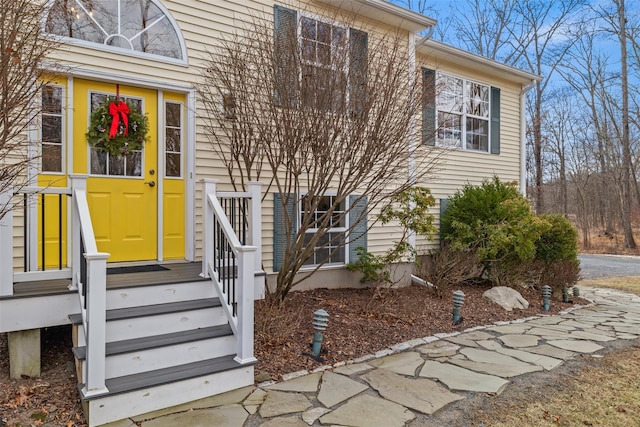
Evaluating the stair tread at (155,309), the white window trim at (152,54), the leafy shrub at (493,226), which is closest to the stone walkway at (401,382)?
the stair tread at (155,309)

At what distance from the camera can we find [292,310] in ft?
16.9

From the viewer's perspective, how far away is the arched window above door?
15.1 ft

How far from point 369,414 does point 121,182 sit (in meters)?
3.68

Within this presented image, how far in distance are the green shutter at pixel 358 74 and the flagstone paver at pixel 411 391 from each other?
2746 mm

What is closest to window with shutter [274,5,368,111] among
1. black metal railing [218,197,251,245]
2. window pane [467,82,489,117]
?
black metal railing [218,197,251,245]

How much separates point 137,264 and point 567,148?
76.8 ft

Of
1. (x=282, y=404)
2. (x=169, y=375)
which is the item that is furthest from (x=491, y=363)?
(x=169, y=375)

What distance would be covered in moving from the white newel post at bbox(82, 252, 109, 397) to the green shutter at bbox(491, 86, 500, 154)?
8536 millimetres

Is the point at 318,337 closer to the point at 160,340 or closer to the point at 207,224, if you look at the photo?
the point at 160,340

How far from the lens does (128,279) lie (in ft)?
13.2

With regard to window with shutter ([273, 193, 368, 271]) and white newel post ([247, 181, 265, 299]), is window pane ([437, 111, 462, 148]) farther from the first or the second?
white newel post ([247, 181, 265, 299])

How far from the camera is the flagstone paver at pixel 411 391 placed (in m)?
3.24

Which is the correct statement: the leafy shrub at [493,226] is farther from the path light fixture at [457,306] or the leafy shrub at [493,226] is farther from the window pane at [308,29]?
the window pane at [308,29]

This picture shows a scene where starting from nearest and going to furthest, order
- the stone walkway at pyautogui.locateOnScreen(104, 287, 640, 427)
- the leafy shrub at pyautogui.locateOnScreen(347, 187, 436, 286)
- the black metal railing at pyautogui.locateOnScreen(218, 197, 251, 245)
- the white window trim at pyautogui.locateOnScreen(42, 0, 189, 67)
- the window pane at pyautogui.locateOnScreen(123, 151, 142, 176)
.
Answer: the stone walkway at pyautogui.locateOnScreen(104, 287, 640, 427), the black metal railing at pyautogui.locateOnScreen(218, 197, 251, 245), the white window trim at pyautogui.locateOnScreen(42, 0, 189, 67), the window pane at pyautogui.locateOnScreen(123, 151, 142, 176), the leafy shrub at pyautogui.locateOnScreen(347, 187, 436, 286)
